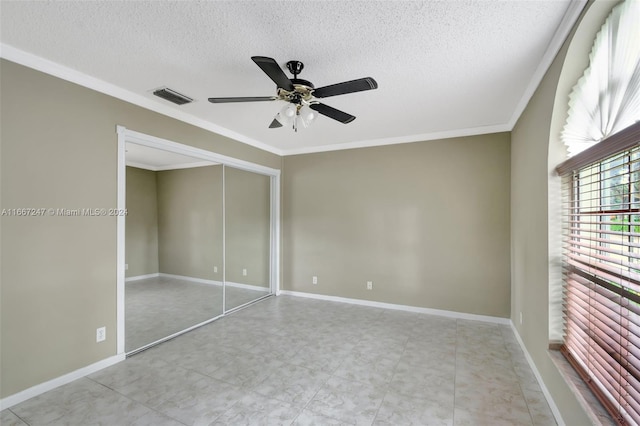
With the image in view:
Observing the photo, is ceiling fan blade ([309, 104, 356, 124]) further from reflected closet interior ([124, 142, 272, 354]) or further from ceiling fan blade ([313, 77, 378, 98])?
reflected closet interior ([124, 142, 272, 354])

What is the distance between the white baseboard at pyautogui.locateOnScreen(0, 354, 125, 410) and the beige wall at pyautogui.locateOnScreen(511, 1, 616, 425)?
138 inches

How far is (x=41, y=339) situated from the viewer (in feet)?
7.07

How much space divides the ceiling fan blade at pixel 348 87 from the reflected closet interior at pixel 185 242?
84.8 inches

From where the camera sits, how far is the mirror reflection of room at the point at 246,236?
4102mm

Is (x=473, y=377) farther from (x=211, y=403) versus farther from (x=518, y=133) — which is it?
(x=518, y=133)

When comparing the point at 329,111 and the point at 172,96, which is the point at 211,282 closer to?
the point at 172,96

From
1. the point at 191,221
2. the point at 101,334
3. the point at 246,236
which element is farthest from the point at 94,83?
the point at 246,236

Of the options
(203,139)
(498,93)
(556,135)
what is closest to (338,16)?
(556,135)

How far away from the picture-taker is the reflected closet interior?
2.95 metres

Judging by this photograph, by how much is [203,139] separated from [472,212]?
12.2 ft

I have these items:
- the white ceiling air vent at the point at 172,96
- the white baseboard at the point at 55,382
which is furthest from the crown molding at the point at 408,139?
the white baseboard at the point at 55,382

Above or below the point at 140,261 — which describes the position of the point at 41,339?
below

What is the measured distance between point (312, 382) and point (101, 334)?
196cm

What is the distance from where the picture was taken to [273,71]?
5.53 feet
